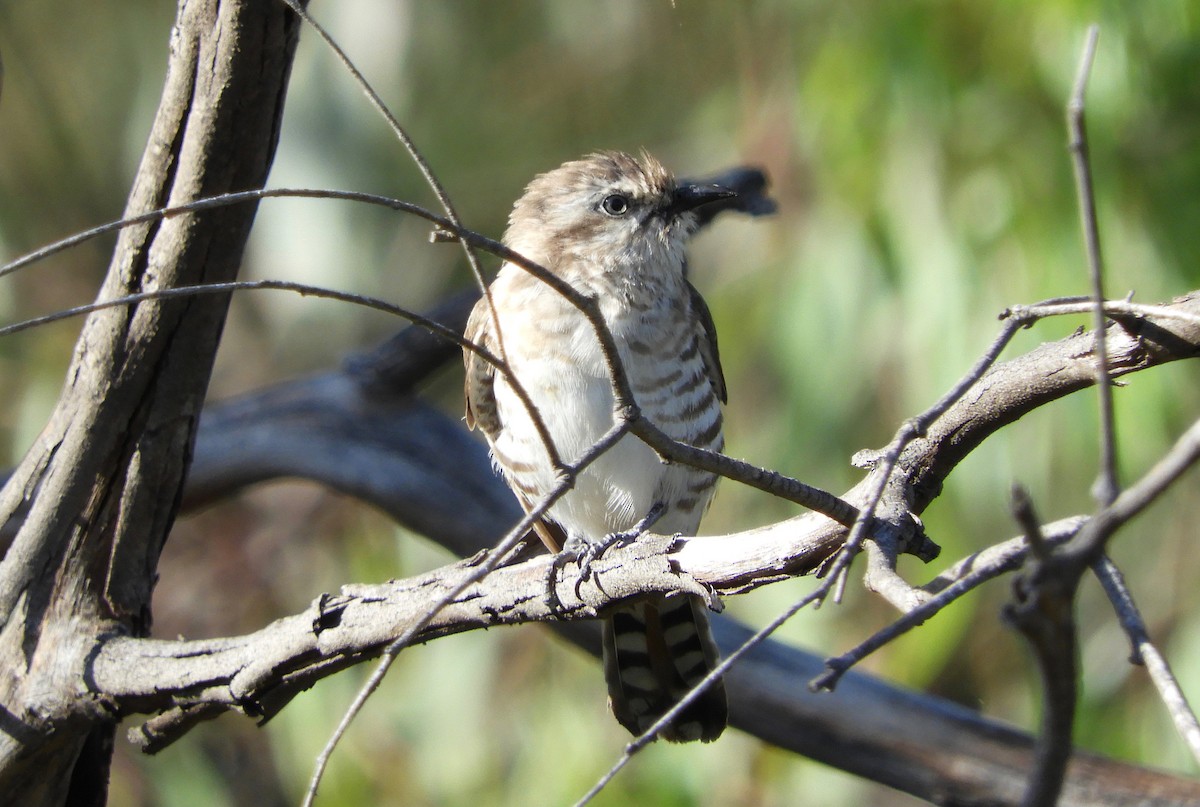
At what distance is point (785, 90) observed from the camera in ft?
17.6

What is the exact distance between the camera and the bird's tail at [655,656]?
10.6 feet

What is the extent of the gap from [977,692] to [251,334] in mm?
4388

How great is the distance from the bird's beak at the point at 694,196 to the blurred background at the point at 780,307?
1176mm

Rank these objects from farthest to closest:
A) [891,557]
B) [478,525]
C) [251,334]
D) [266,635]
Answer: [251,334] < [478,525] < [266,635] < [891,557]

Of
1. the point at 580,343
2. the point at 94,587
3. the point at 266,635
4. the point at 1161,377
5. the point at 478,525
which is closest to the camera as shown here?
the point at 266,635

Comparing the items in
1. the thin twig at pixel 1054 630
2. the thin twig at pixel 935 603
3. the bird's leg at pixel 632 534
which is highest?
the bird's leg at pixel 632 534

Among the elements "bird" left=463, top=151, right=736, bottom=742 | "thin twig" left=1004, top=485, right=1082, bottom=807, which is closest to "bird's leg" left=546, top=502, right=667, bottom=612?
"bird" left=463, top=151, right=736, bottom=742

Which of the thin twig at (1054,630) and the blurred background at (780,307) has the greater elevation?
the blurred background at (780,307)

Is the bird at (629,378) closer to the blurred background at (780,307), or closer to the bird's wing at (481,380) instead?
the bird's wing at (481,380)

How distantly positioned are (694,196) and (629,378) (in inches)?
22.8

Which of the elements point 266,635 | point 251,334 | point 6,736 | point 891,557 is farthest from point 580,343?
point 251,334

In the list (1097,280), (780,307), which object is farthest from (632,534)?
(780,307)

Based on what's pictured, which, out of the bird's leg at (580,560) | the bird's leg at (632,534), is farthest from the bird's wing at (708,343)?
the bird's leg at (580,560)

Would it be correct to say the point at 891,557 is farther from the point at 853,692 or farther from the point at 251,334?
the point at 251,334
